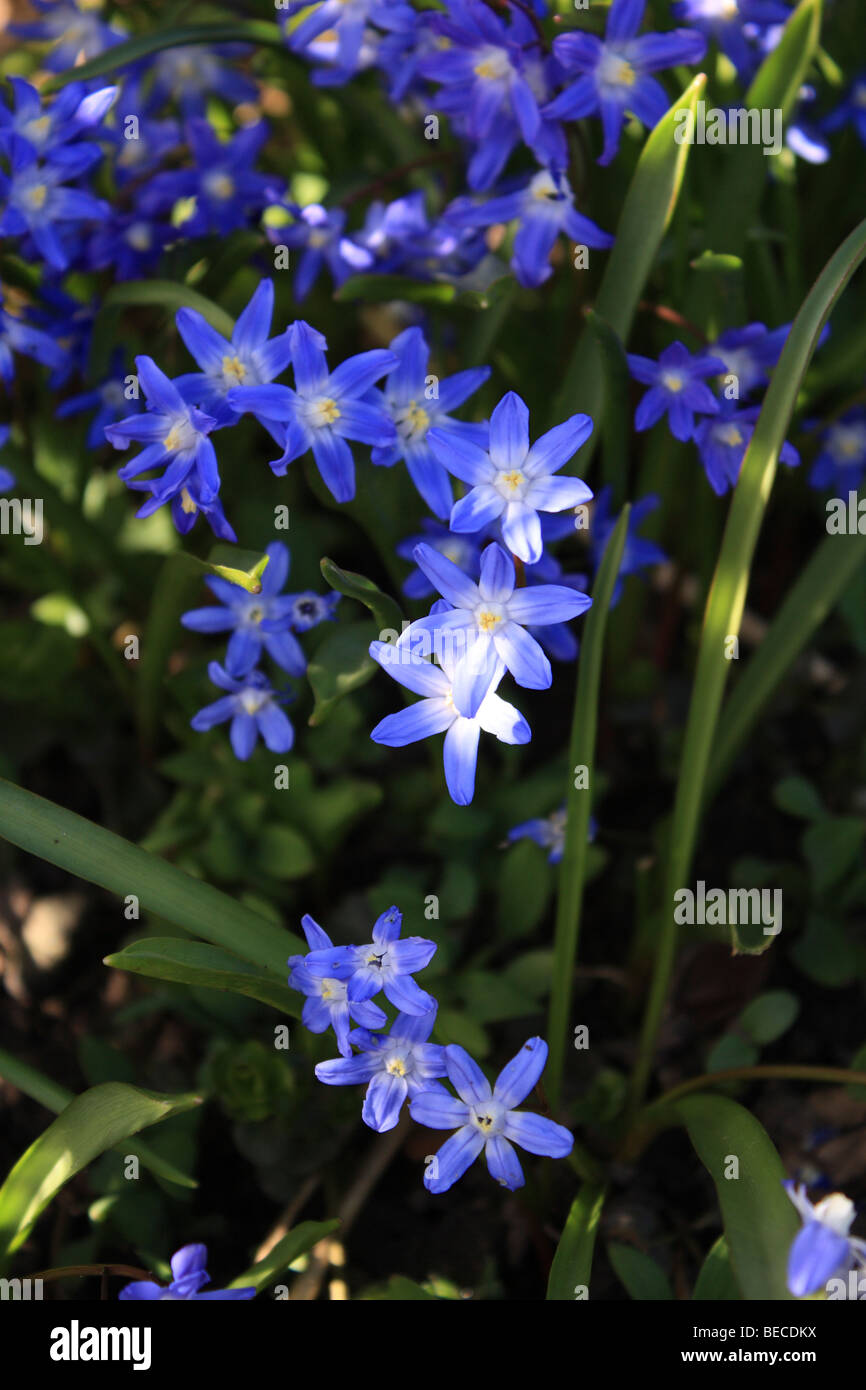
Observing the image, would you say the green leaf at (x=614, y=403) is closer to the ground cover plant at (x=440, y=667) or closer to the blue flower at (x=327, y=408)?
the ground cover plant at (x=440, y=667)

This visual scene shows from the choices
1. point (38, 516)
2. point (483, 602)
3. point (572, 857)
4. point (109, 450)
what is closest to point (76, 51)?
point (109, 450)

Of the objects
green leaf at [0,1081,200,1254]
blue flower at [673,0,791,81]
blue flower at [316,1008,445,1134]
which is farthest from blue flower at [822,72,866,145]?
green leaf at [0,1081,200,1254]

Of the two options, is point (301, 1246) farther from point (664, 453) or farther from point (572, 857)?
point (664, 453)

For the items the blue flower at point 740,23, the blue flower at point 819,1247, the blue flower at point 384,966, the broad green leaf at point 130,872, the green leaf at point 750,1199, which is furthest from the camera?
the blue flower at point 740,23

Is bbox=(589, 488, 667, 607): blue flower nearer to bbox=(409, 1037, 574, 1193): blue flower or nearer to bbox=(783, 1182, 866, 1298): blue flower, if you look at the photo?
bbox=(409, 1037, 574, 1193): blue flower

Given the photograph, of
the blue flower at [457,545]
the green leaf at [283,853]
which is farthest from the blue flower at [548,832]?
the blue flower at [457,545]
